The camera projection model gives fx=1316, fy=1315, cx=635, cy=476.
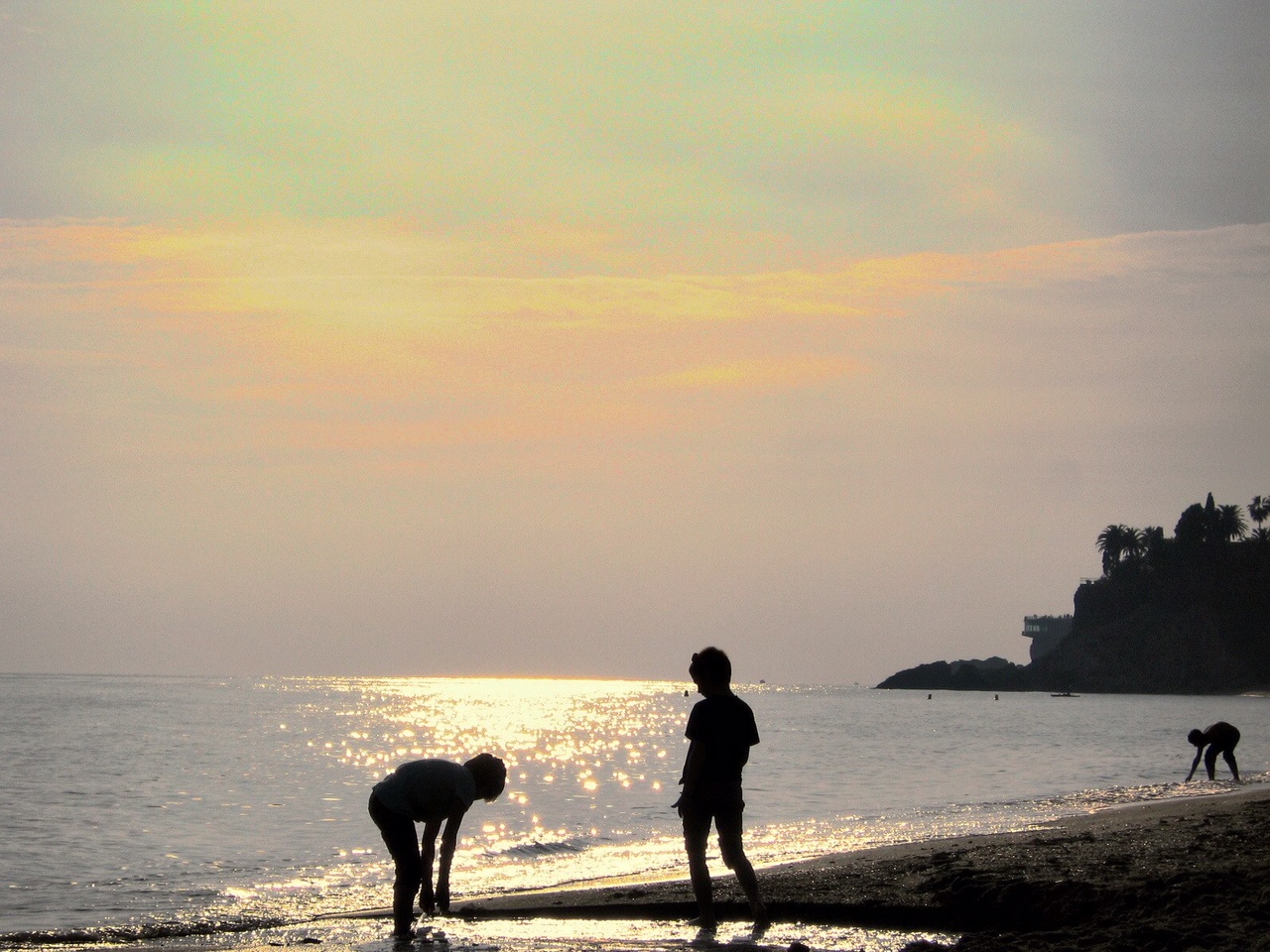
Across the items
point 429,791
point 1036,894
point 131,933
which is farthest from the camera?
point 131,933

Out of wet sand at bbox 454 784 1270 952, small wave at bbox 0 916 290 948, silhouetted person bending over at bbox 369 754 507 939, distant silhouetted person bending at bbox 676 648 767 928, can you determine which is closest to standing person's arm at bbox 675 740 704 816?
distant silhouetted person bending at bbox 676 648 767 928

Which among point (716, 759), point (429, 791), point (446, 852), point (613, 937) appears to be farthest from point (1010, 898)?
point (429, 791)

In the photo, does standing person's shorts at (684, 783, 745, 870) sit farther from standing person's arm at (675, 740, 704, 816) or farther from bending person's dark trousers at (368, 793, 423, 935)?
bending person's dark trousers at (368, 793, 423, 935)

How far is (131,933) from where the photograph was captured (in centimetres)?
1212

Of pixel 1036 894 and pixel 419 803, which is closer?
pixel 419 803

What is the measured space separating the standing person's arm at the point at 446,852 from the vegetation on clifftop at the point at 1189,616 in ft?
579

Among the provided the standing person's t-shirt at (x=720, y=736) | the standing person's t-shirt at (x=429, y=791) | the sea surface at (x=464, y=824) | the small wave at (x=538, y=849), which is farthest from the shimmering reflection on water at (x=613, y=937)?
the small wave at (x=538, y=849)

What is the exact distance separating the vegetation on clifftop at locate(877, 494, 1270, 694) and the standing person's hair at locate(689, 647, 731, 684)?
177273mm

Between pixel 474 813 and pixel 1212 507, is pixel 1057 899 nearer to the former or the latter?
pixel 474 813

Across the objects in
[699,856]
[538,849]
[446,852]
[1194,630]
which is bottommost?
[1194,630]

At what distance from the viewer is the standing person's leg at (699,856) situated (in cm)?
940

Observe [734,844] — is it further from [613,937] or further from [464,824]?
[464,824]

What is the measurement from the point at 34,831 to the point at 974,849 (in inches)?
668

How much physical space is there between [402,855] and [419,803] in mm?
442
